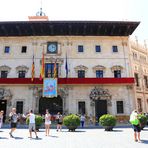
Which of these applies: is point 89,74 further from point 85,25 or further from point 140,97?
point 140,97

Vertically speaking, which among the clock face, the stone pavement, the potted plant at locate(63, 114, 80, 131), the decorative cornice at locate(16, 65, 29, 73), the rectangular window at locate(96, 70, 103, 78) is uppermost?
the clock face

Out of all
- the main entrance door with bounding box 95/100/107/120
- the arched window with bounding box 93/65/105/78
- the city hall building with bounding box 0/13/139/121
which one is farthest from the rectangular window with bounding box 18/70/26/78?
the main entrance door with bounding box 95/100/107/120

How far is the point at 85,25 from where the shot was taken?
25.6m

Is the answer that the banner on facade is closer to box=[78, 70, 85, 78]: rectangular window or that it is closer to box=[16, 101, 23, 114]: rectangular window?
box=[16, 101, 23, 114]: rectangular window

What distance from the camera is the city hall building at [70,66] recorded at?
939 inches

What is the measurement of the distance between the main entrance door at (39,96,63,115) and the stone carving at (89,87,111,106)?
4.03 meters

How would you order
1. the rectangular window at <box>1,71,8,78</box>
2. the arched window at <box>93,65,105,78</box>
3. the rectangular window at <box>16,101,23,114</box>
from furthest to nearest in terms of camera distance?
the arched window at <box>93,65,105,78</box>, the rectangular window at <box>1,71,8,78</box>, the rectangular window at <box>16,101,23,114</box>

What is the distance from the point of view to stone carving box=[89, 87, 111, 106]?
2389cm

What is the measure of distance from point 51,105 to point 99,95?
615 cm

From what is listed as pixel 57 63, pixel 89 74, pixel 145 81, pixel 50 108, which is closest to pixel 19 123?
pixel 50 108

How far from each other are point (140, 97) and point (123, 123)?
11.8 meters

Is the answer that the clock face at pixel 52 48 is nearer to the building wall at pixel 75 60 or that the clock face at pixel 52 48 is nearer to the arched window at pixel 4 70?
the building wall at pixel 75 60

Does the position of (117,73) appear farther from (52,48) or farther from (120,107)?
(52,48)

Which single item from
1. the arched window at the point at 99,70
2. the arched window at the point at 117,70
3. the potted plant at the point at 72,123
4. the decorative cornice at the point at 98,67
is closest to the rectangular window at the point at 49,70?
the decorative cornice at the point at 98,67
